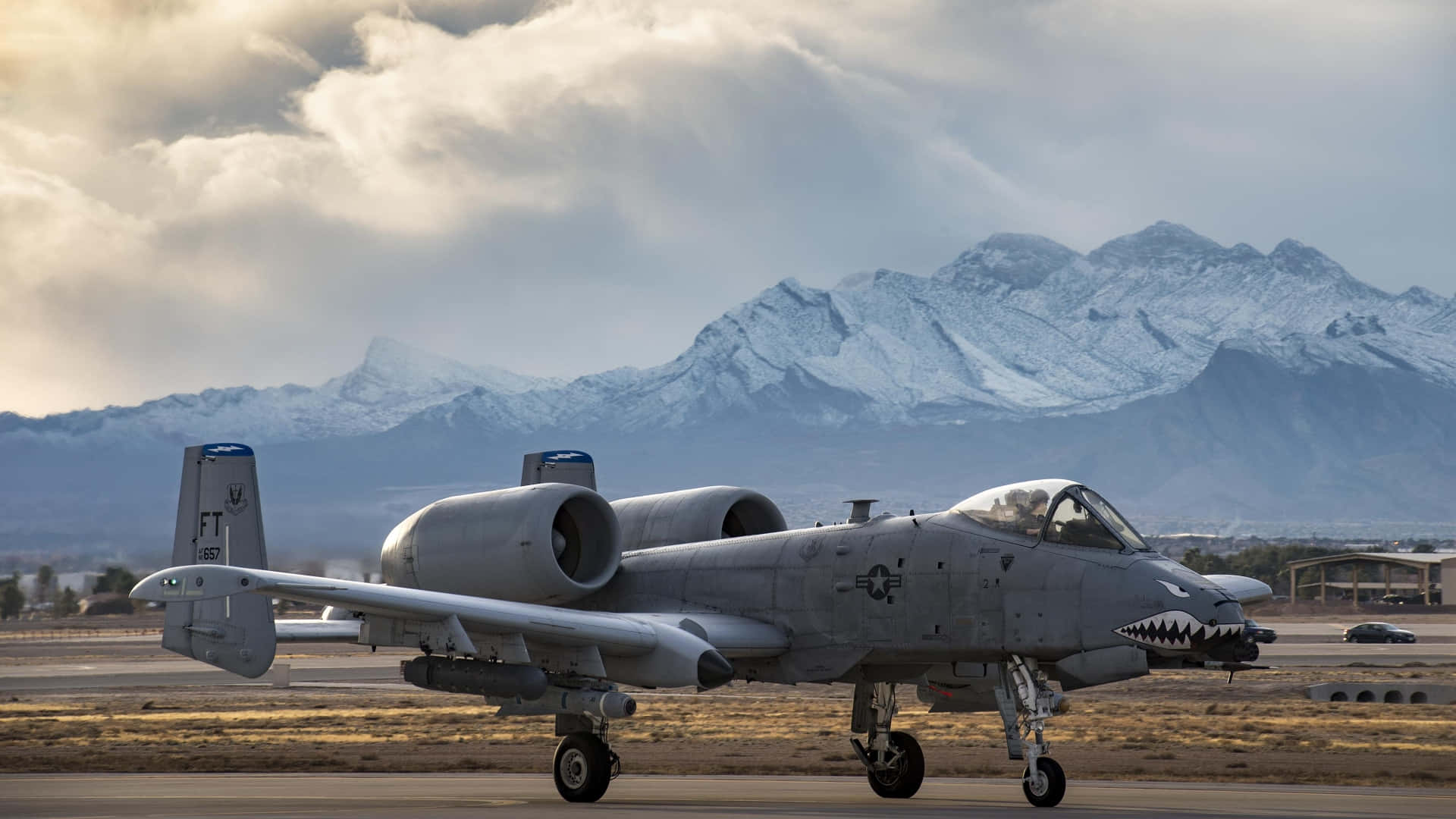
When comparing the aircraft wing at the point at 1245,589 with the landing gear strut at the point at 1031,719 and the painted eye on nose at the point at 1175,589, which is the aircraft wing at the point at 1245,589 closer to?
the painted eye on nose at the point at 1175,589

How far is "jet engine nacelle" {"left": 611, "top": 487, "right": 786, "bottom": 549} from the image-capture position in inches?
934

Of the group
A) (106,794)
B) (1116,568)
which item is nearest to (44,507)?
(106,794)

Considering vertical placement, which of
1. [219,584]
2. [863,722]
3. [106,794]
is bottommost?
[106,794]

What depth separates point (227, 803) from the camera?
21391 mm

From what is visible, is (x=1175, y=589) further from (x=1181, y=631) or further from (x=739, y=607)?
(x=739, y=607)

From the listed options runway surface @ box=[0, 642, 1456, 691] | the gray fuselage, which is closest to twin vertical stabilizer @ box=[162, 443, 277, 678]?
the gray fuselage

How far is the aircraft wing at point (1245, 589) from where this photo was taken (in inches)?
846

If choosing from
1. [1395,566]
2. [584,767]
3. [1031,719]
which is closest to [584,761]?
[584,767]

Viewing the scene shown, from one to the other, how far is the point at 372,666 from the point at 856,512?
175 feet

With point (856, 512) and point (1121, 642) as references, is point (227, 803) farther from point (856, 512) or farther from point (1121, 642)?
point (1121, 642)

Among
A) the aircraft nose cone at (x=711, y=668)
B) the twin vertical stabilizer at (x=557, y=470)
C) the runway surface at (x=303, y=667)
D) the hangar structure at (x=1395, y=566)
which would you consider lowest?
the runway surface at (x=303, y=667)

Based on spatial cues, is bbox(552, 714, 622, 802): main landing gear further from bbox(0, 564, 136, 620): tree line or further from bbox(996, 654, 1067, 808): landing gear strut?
bbox(0, 564, 136, 620): tree line

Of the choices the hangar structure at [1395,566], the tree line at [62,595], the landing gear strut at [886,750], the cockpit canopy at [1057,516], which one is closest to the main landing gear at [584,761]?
the landing gear strut at [886,750]

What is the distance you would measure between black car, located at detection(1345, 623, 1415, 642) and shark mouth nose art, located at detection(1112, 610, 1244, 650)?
73535 millimetres
